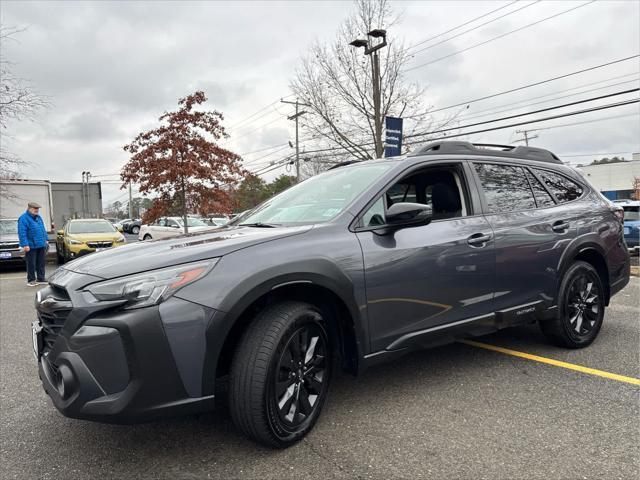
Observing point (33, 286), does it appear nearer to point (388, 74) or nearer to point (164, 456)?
point (164, 456)

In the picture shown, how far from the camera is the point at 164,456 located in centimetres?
251

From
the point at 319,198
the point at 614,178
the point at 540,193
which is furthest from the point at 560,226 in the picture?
the point at 614,178

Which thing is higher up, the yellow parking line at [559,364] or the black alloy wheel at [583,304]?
the black alloy wheel at [583,304]

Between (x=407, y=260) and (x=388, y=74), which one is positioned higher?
(x=388, y=74)

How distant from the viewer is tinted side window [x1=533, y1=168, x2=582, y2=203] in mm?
4141

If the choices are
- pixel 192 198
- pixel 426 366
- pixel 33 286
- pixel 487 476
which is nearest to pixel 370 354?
pixel 487 476

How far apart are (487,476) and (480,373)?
1432mm

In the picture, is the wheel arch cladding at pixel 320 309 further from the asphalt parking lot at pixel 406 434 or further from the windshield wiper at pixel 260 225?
the windshield wiper at pixel 260 225

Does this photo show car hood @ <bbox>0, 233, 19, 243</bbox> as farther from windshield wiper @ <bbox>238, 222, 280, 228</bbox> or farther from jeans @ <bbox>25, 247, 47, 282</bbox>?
windshield wiper @ <bbox>238, 222, 280, 228</bbox>

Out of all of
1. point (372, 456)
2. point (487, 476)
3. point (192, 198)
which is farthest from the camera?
point (192, 198)

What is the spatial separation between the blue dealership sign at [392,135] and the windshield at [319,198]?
692 cm

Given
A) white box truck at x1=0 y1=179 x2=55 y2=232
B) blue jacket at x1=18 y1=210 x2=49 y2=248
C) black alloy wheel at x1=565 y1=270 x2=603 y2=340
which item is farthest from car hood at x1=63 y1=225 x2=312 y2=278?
white box truck at x1=0 y1=179 x2=55 y2=232

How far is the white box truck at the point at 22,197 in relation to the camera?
14258mm

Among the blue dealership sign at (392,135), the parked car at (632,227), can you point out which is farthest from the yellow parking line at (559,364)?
the parked car at (632,227)
